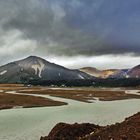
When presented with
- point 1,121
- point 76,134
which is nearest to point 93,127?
point 76,134

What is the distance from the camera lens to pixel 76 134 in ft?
94.1

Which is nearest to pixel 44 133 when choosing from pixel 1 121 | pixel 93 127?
pixel 93 127

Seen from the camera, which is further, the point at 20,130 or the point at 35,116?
the point at 35,116

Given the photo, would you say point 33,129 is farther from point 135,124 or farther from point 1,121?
point 135,124

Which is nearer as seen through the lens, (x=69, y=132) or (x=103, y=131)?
(x=103, y=131)

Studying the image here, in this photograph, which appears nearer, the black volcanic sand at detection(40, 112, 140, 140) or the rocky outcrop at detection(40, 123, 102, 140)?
the black volcanic sand at detection(40, 112, 140, 140)

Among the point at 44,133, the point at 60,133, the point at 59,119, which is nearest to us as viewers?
the point at 60,133

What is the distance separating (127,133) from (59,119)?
3059 cm

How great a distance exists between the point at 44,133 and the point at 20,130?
387cm

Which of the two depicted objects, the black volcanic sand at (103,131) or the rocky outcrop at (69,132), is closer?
the black volcanic sand at (103,131)

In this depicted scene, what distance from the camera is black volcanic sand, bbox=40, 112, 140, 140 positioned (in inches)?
877

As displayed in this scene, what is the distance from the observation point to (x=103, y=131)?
24.8 m

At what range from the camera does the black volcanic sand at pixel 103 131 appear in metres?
22.3

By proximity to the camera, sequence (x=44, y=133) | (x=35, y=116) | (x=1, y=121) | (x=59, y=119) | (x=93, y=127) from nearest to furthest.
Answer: (x=93, y=127) → (x=44, y=133) → (x=1, y=121) → (x=59, y=119) → (x=35, y=116)
